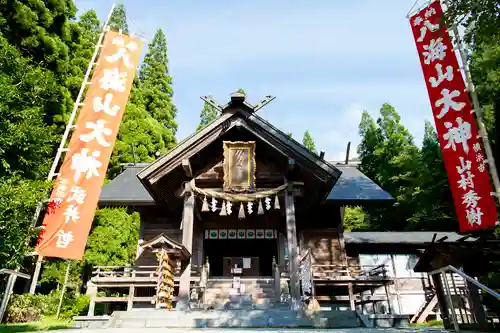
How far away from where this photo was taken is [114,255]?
22594 mm

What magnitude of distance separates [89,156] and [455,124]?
13.8 meters

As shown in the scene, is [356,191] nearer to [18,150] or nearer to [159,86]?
[18,150]

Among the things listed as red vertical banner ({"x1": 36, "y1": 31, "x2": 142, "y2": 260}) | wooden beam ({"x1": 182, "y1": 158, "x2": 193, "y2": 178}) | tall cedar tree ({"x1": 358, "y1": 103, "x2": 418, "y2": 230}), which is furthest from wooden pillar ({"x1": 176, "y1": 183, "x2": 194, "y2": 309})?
tall cedar tree ({"x1": 358, "y1": 103, "x2": 418, "y2": 230})

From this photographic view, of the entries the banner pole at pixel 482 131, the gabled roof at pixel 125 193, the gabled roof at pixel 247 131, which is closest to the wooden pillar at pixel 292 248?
the gabled roof at pixel 247 131

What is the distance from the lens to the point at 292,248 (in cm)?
1235

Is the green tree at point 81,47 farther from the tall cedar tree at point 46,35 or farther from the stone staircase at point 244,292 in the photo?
the stone staircase at point 244,292

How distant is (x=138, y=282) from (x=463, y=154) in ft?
42.6

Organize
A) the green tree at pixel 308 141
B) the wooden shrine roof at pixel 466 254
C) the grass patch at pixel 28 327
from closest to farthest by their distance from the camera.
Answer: the wooden shrine roof at pixel 466 254, the grass patch at pixel 28 327, the green tree at pixel 308 141

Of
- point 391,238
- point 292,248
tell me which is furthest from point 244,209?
point 391,238

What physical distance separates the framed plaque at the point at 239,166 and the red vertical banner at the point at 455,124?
7147mm

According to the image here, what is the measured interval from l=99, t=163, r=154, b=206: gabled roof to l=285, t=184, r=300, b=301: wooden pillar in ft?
22.3

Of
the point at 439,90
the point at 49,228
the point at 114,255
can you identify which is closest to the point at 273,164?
the point at 439,90

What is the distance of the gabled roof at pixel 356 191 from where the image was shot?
16.5 m

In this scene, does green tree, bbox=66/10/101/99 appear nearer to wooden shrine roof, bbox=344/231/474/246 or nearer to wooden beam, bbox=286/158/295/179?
wooden beam, bbox=286/158/295/179
